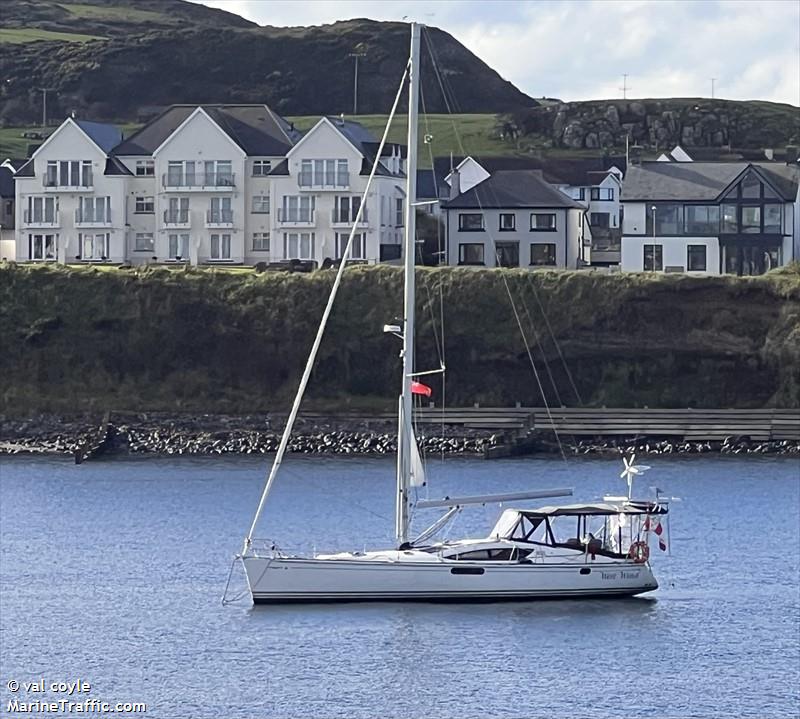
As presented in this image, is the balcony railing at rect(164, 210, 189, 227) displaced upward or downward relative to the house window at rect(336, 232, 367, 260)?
upward

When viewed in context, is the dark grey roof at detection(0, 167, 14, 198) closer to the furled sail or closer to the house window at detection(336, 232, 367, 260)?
the house window at detection(336, 232, 367, 260)

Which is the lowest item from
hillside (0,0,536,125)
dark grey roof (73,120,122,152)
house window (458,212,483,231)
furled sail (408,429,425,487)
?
furled sail (408,429,425,487)

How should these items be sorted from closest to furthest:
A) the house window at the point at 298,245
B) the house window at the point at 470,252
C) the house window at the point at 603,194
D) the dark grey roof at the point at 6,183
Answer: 1. the house window at the point at 298,245
2. the house window at the point at 470,252
3. the dark grey roof at the point at 6,183
4. the house window at the point at 603,194

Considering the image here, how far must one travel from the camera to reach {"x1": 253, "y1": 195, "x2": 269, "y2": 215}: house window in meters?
96.5

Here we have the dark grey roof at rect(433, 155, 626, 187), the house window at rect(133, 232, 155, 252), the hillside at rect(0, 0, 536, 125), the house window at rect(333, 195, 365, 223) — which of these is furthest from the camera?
the hillside at rect(0, 0, 536, 125)

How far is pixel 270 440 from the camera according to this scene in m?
75.4

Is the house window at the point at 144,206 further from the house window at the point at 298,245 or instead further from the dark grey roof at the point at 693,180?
the dark grey roof at the point at 693,180

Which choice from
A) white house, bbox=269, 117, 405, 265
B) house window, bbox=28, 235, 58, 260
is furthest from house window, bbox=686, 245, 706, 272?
house window, bbox=28, 235, 58, 260

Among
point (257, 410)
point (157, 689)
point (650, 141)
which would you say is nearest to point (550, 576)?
point (157, 689)

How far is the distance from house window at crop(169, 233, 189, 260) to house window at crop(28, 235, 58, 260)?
618 cm

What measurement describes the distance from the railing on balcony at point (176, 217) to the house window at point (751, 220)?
28.5 metres

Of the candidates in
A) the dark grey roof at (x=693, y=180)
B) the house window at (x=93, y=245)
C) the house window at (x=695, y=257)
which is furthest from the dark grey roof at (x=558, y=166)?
the house window at (x=93, y=245)

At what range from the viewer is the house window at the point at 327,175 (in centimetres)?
9450

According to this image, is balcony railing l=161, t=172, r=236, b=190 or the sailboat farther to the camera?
balcony railing l=161, t=172, r=236, b=190
